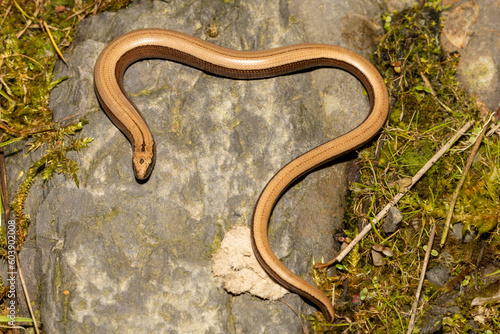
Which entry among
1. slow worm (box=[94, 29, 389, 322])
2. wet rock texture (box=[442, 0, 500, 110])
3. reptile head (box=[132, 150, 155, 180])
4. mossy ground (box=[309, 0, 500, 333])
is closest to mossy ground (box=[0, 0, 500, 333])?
mossy ground (box=[309, 0, 500, 333])

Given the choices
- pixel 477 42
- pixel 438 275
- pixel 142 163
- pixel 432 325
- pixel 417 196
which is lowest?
pixel 432 325

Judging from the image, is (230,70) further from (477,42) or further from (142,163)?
(477,42)

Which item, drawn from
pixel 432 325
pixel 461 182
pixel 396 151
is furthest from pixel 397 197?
pixel 432 325

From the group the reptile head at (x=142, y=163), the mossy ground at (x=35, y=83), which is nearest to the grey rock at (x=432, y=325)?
the reptile head at (x=142, y=163)

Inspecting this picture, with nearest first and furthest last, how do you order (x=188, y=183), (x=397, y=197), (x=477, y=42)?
(x=188, y=183) → (x=397, y=197) → (x=477, y=42)

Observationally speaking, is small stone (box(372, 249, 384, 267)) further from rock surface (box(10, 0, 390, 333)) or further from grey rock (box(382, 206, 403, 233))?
rock surface (box(10, 0, 390, 333))

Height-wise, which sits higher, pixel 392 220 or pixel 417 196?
pixel 417 196
